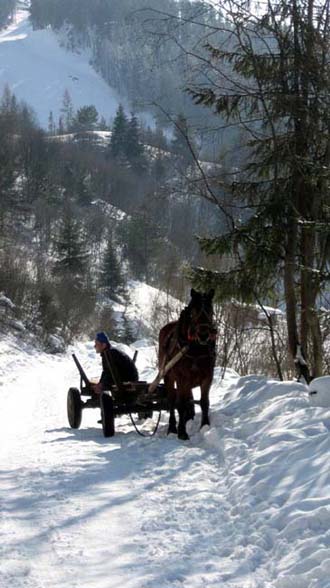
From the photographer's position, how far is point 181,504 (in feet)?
17.6

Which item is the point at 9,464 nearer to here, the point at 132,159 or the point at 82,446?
the point at 82,446

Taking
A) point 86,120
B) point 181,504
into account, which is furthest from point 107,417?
point 86,120

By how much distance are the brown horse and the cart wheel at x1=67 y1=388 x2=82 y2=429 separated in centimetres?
173

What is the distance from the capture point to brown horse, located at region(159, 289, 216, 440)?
795 cm

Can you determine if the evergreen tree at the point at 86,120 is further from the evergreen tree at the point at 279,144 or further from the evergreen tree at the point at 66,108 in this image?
the evergreen tree at the point at 279,144

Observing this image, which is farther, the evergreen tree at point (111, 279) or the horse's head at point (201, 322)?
the evergreen tree at point (111, 279)

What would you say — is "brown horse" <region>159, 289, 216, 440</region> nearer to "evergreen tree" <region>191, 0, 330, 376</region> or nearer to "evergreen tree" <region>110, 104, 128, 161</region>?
"evergreen tree" <region>191, 0, 330, 376</region>

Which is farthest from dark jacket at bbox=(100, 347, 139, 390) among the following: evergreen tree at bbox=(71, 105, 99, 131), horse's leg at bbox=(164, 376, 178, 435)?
evergreen tree at bbox=(71, 105, 99, 131)

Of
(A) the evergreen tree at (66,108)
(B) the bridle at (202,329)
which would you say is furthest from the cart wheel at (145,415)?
(A) the evergreen tree at (66,108)

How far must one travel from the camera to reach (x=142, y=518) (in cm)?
503

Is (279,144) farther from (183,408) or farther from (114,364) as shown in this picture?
(183,408)

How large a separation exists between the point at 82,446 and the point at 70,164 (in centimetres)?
9311

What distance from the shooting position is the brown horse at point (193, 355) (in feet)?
26.1

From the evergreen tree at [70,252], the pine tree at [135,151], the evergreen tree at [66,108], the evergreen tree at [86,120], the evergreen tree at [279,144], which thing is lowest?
the evergreen tree at [70,252]
